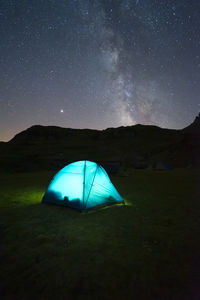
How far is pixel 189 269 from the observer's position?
370 cm

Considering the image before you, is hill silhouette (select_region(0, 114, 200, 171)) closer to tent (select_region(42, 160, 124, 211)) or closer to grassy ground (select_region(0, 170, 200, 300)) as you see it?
tent (select_region(42, 160, 124, 211))

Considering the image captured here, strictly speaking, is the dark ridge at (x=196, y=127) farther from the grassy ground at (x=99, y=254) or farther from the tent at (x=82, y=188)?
the tent at (x=82, y=188)

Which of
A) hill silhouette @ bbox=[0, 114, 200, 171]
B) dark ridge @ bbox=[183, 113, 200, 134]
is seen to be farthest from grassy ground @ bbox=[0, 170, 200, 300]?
dark ridge @ bbox=[183, 113, 200, 134]

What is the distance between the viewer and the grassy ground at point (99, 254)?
122 inches

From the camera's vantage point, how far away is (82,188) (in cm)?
763

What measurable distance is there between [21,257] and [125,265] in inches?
90.3

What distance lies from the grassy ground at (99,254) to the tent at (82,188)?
0.53 metres

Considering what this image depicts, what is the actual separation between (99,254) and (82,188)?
3.62 meters

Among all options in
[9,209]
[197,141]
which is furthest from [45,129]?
[9,209]

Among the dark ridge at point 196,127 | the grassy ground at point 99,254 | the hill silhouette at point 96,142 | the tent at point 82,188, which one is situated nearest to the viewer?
the grassy ground at point 99,254

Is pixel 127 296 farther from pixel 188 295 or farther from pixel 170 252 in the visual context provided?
pixel 170 252

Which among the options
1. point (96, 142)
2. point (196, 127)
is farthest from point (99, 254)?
point (96, 142)

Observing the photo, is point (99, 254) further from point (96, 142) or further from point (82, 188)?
point (96, 142)

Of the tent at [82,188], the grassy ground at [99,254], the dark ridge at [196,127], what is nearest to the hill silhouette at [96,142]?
the dark ridge at [196,127]
